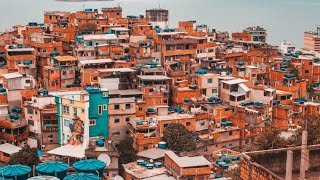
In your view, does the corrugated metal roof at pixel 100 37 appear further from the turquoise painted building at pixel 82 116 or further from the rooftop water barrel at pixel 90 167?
the rooftop water barrel at pixel 90 167

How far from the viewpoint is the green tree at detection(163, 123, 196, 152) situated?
18.3 meters

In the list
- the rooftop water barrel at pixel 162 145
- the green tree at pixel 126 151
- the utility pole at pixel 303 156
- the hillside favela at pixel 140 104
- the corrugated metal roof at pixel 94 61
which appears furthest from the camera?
the corrugated metal roof at pixel 94 61

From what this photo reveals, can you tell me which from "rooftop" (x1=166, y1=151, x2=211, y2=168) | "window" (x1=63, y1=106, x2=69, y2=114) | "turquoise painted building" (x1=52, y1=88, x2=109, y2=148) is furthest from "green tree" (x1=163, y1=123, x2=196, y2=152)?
"window" (x1=63, y1=106, x2=69, y2=114)

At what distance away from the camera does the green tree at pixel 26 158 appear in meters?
16.5

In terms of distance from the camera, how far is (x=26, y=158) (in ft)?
54.6

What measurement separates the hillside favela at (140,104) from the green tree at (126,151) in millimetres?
35

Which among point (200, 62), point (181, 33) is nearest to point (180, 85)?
point (200, 62)

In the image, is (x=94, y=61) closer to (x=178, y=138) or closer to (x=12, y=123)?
(x=12, y=123)

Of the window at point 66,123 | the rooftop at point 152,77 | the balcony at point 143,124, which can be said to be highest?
the rooftop at point 152,77

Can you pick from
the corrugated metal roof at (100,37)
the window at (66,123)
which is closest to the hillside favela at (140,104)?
the window at (66,123)

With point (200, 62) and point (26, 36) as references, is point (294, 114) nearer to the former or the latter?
point (200, 62)

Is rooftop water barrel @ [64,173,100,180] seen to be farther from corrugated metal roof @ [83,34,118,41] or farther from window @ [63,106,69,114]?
corrugated metal roof @ [83,34,118,41]

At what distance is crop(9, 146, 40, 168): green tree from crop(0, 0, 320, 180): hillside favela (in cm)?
6

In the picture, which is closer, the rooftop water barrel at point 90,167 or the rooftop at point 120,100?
the rooftop water barrel at point 90,167
